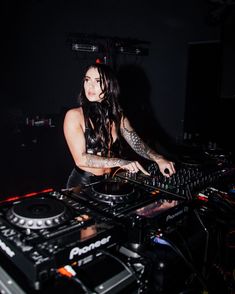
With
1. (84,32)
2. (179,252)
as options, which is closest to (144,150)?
(179,252)

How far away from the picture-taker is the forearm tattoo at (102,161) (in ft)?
5.76

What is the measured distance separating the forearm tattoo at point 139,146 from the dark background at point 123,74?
166 cm

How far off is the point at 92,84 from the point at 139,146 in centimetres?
56

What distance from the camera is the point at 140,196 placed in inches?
50.4

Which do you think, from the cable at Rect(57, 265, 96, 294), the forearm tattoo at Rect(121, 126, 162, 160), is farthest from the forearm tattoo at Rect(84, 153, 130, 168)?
the cable at Rect(57, 265, 96, 294)

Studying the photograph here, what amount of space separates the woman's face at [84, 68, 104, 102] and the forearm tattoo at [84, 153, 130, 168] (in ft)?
1.42

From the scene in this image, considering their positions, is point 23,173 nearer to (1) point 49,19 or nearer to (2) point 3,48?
(2) point 3,48

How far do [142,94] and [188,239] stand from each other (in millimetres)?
4072

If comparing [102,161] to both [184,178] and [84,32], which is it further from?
[84,32]

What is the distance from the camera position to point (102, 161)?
1854 millimetres

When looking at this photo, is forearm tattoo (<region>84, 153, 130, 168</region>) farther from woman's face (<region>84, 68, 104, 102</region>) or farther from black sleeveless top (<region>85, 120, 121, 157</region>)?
woman's face (<region>84, 68, 104, 102</region>)

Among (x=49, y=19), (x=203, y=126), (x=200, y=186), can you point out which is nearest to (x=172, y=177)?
(x=200, y=186)

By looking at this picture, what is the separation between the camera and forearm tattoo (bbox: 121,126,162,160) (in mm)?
2129

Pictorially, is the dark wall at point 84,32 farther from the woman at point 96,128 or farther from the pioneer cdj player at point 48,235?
the pioneer cdj player at point 48,235
